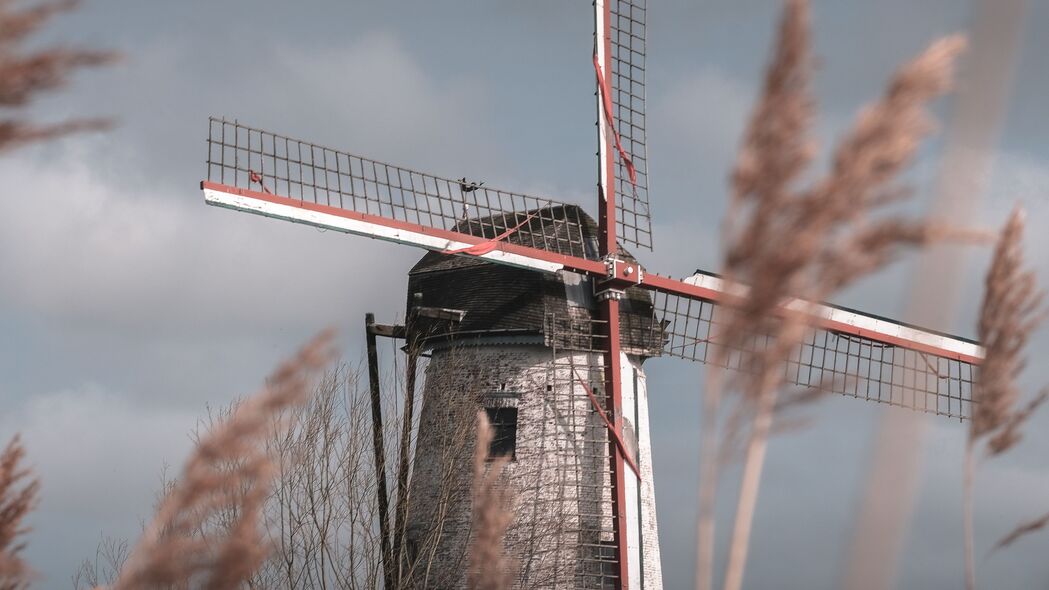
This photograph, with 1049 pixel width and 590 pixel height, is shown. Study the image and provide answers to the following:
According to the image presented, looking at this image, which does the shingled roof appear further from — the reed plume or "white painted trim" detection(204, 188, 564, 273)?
the reed plume

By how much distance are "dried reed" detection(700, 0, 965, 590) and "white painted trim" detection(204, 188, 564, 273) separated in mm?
11502

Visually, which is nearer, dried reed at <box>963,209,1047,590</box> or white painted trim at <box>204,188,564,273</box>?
dried reed at <box>963,209,1047,590</box>

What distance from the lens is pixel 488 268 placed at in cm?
1623

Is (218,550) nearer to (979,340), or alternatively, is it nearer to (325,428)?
(979,340)

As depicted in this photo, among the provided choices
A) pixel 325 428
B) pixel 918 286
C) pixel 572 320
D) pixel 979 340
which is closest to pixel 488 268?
pixel 572 320

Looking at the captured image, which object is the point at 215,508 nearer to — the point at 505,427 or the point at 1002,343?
the point at 1002,343

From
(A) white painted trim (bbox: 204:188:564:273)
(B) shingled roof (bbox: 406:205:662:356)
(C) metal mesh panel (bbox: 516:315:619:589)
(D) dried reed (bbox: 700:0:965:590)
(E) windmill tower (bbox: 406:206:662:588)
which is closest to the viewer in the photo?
(D) dried reed (bbox: 700:0:965:590)

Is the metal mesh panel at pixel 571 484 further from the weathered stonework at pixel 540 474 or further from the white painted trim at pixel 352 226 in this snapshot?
the white painted trim at pixel 352 226

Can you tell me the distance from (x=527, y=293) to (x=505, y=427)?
1.75 metres

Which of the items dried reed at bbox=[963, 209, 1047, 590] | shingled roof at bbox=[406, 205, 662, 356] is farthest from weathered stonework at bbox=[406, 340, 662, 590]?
dried reed at bbox=[963, 209, 1047, 590]

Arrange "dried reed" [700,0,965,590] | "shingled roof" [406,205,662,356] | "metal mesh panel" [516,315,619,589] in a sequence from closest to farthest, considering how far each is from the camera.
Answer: "dried reed" [700,0,965,590] < "metal mesh panel" [516,315,619,589] < "shingled roof" [406,205,662,356]

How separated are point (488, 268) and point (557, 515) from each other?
132 inches

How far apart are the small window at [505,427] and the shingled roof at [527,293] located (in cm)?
100

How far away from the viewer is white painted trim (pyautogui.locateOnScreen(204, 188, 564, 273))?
43.8 ft
